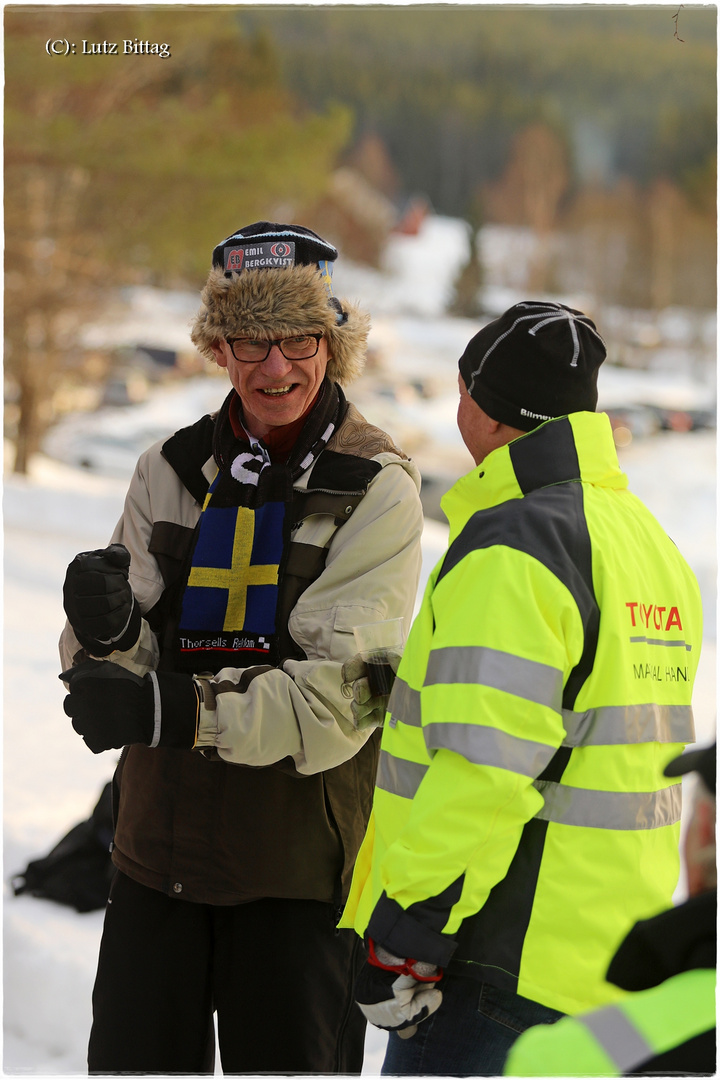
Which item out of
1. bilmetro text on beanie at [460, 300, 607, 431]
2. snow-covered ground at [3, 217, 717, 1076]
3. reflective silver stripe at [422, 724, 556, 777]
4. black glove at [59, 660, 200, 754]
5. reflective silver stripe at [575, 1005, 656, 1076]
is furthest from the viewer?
snow-covered ground at [3, 217, 717, 1076]

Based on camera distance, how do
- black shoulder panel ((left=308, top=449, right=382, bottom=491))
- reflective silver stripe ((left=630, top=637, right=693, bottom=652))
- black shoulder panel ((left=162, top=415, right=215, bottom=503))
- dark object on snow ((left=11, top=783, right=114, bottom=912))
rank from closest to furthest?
A: reflective silver stripe ((left=630, top=637, right=693, bottom=652)) < black shoulder panel ((left=308, top=449, right=382, bottom=491)) < black shoulder panel ((left=162, top=415, right=215, bottom=503)) < dark object on snow ((left=11, top=783, right=114, bottom=912))

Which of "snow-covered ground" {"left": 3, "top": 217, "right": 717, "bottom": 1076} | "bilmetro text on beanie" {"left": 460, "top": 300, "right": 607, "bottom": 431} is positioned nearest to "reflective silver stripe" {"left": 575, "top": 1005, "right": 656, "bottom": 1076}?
"bilmetro text on beanie" {"left": 460, "top": 300, "right": 607, "bottom": 431}

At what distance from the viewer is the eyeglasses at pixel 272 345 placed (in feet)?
6.17

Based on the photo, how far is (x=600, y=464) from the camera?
1.46 metres

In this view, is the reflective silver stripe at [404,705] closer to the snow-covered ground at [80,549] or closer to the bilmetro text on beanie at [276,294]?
the bilmetro text on beanie at [276,294]

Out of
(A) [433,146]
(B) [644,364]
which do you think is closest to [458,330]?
(B) [644,364]

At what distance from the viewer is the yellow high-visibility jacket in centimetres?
128

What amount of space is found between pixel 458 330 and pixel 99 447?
380 inches

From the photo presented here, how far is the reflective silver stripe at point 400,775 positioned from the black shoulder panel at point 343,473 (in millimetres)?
565

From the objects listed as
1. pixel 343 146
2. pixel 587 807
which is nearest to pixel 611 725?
pixel 587 807

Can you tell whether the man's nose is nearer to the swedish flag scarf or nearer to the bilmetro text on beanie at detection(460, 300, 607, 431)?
the swedish flag scarf

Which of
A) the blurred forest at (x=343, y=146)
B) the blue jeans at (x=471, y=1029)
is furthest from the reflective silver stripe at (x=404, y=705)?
the blurred forest at (x=343, y=146)

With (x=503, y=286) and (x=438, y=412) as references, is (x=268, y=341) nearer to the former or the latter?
(x=438, y=412)

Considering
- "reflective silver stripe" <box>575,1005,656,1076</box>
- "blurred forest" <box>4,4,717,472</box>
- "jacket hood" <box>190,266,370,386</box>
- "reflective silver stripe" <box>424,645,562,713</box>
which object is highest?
"blurred forest" <box>4,4,717,472</box>
